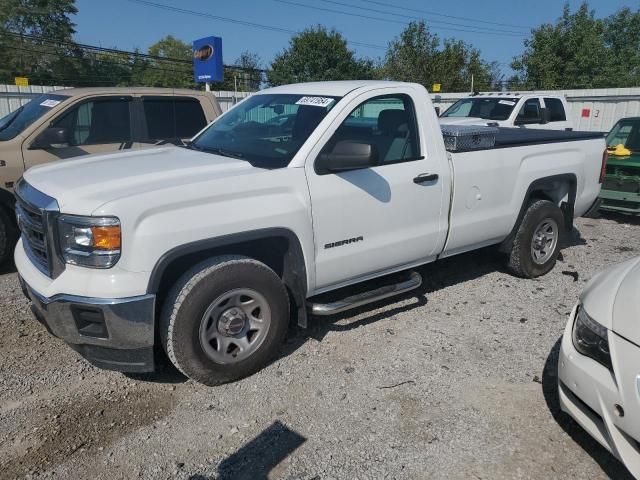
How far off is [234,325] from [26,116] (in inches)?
170

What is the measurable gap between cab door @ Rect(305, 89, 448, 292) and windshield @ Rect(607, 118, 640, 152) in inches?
248

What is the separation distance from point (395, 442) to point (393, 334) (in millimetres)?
1355

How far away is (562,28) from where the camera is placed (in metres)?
29.9

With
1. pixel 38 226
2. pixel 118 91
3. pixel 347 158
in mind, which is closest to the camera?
pixel 38 226

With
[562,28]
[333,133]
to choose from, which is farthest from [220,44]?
[562,28]

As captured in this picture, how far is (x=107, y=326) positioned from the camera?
293cm

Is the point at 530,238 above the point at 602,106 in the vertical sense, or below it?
below

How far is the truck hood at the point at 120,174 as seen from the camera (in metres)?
2.97

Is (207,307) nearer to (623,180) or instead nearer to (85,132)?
(85,132)

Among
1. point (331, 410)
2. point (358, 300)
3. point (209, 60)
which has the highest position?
point (209, 60)

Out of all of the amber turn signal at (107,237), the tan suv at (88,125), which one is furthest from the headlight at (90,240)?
the tan suv at (88,125)

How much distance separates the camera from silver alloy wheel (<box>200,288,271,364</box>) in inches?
129

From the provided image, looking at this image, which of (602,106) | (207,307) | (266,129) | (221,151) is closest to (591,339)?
(207,307)

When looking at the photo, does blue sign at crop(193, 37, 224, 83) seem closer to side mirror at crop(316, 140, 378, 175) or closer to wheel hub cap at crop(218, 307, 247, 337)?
side mirror at crop(316, 140, 378, 175)
